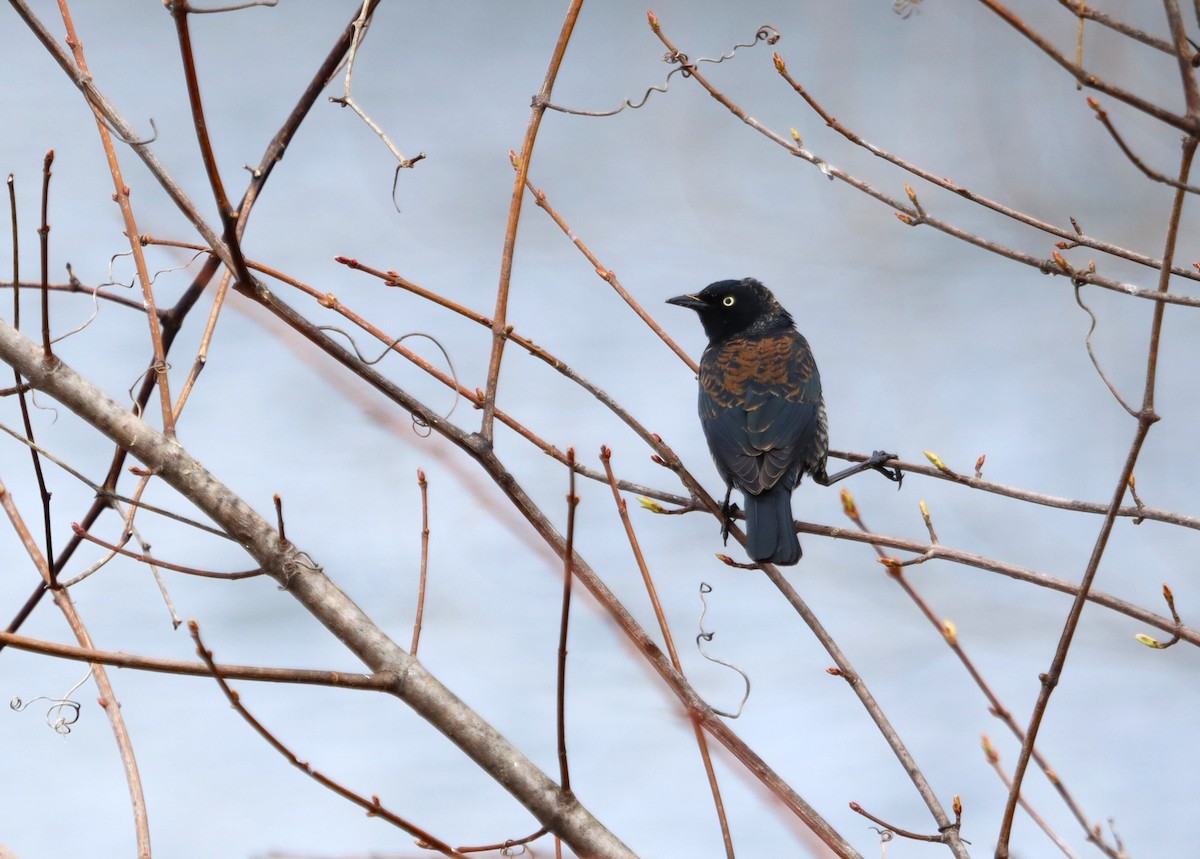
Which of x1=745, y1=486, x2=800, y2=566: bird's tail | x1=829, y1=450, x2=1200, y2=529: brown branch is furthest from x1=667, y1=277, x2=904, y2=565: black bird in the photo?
x1=829, y1=450, x2=1200, y2=529: brown branch

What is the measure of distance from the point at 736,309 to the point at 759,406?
2.48 feet

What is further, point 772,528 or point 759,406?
point 759,406

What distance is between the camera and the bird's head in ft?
13.3

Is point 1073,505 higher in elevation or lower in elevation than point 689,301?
lower

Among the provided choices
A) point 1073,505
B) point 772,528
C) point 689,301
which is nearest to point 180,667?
point 1073,505

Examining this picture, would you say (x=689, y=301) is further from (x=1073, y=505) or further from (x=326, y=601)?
(x=326, y=601)

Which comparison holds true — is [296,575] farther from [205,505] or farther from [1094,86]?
[1094,86]

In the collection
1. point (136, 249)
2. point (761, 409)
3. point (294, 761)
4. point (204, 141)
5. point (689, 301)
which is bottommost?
point (294, 761)

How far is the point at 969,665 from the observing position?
56.0 inches

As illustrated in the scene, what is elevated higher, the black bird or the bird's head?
the bird's head

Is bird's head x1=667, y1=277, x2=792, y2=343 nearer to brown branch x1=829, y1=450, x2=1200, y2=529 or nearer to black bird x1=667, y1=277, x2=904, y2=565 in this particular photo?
black bird x1=667, y1=277, x2=904, y2=565

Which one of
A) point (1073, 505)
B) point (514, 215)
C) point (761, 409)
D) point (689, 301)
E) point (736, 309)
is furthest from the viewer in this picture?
point (736, 309)

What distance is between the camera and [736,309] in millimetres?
4078

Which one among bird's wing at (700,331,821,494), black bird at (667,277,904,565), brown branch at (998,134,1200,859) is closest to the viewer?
brown branch at (998,134,1200,859)
